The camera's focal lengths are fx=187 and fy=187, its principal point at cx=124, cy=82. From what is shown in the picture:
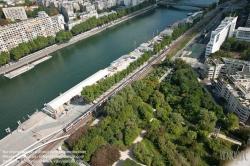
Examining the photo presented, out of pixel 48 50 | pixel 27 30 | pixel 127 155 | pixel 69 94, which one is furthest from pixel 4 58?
pixel 127 155

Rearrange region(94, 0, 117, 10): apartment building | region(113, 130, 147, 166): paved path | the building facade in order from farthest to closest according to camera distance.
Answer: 1. region(94, 0, 117, 10): apartment building
2. the building facade
3. region(113, 130, 147, 166): paved path

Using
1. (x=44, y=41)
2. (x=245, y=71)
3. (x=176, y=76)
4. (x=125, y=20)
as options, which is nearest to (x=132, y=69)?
(x=176, y=76)

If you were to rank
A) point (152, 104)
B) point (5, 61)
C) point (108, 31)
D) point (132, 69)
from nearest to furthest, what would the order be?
point (152, 104) → point (132, 69) → point (5, 61) → point (108, 31)

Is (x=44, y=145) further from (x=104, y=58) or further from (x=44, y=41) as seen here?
(x=44, y=41)

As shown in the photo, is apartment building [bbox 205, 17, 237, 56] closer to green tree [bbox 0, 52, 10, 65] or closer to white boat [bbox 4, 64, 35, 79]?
white boat [bbox 4, 64, 35, 79]

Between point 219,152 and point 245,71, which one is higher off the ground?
point 245,71

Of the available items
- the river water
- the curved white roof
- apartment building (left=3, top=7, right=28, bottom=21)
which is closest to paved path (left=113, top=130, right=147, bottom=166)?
the curved white roof
